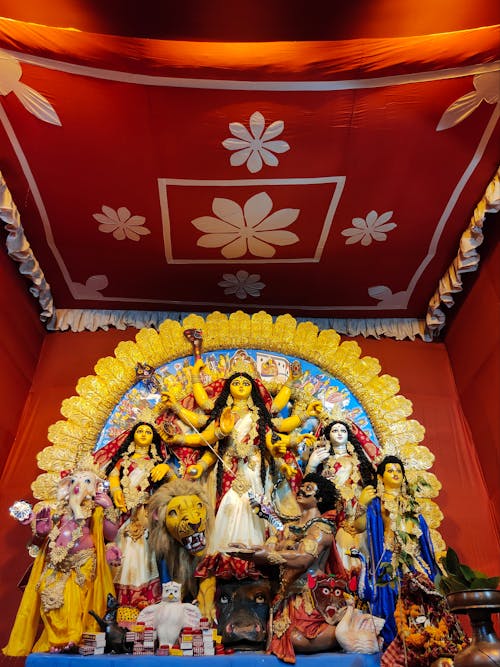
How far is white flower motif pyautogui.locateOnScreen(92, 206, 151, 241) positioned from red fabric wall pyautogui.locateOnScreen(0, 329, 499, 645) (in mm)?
1126

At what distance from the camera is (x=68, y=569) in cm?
362

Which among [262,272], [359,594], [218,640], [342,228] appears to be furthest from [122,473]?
[342,228]

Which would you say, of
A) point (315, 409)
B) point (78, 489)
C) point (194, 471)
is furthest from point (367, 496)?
point (78, 489)

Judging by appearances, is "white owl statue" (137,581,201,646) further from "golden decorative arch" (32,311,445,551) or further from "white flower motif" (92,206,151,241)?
"white flower motif" (92,206,151,241)

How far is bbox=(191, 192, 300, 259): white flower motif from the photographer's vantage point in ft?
15.9

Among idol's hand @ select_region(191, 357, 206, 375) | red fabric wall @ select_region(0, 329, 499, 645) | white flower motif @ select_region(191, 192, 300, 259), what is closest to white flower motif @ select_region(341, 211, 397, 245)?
white flower motif @ select_region(191, 192, 300, 259)

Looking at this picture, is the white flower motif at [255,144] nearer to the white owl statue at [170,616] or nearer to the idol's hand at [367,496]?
the idol's hand at [367,496]

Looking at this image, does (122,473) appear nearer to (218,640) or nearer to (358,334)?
(218,640)

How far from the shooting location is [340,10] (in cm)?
361

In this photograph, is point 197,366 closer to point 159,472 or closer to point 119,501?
point 159,472

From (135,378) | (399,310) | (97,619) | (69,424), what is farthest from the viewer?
(399,310)

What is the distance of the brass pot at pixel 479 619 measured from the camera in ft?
9.18

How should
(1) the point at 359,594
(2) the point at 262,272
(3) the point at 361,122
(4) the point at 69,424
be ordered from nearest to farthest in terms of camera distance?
(1) the point at 359,594
(3) the point at 361,122
(4) the point at 69,424
(2) the point at 262,272

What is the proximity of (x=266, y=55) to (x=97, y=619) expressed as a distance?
368 cm
